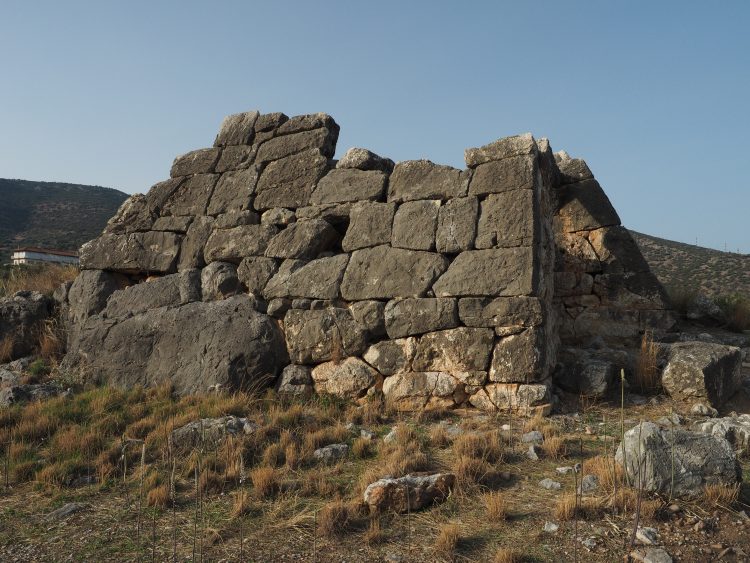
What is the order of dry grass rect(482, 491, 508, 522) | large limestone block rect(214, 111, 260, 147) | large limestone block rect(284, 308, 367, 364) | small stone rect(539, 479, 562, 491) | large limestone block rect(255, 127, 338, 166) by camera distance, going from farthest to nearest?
large limestone block rect(214, 111, 260, 147) → large limestone block rect(255, 127, 338, 166) → large limestone block rect(284, 308, 367, 364) → small stone rect(539, 479, 562, 491) → dry grass rect(482, 491, 508, 522)

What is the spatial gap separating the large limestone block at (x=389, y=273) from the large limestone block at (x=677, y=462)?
2697 millimetres

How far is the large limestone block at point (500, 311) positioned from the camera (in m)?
5.24

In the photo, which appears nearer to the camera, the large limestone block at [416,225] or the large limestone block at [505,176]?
the large limestone block at [505,176]

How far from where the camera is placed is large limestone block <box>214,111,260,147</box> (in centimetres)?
780

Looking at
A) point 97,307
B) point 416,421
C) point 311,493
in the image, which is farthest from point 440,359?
point 97,307

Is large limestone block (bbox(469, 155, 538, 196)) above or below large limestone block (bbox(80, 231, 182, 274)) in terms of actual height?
above

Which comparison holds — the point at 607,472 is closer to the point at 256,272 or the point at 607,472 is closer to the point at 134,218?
the point at 256,272

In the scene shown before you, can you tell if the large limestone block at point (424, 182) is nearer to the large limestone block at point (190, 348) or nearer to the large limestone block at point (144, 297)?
the large limestone block at point (190, 348)

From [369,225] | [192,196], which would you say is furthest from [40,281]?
[369,225]

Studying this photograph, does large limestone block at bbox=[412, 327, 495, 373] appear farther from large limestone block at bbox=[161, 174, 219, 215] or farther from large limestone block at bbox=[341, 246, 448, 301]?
large limestone block at bbox=[161, 174, 219, 215]

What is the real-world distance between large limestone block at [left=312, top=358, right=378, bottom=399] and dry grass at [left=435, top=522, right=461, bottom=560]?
2790 millimetres

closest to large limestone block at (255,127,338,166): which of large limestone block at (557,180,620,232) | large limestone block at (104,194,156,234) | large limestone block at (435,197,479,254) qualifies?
large limestone block at (104,194,156,234)

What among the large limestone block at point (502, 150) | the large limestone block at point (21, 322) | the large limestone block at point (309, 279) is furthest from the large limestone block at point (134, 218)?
the large limestone block at point (502, 150)

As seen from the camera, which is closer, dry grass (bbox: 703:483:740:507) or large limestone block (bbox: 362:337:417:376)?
dry grass (bbox: 703:483:740:507)
